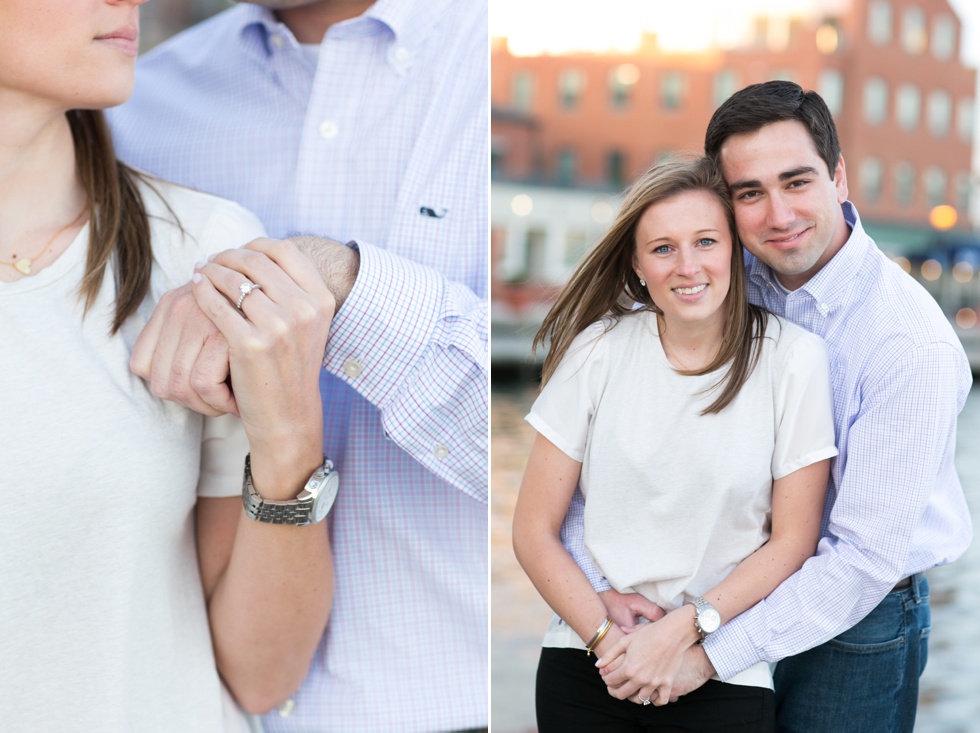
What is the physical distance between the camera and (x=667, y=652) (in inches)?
67.4

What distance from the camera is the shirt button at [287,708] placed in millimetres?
2014

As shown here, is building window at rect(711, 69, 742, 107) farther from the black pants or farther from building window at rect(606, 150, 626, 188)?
the black pants

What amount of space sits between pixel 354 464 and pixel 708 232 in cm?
77

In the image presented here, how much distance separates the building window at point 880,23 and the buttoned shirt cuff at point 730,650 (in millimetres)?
36318

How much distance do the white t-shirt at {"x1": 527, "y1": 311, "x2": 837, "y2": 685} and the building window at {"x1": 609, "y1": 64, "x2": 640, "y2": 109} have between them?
3584cm

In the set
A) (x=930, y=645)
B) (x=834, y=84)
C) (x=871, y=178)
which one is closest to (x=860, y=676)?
(x=930, y=645)

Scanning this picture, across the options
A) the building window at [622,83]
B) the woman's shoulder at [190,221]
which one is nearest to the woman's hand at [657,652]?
the woman's shoulder at [190,221]

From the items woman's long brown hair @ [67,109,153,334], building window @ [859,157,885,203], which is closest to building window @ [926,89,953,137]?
building window @ [859,157,885,203]

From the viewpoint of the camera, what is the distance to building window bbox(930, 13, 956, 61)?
3281 centimetres

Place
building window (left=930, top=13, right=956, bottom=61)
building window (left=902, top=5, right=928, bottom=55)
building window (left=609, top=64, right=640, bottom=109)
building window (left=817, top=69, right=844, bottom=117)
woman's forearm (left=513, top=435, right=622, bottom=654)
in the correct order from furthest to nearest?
building window (left=609, top=64, right=640, bottom=109) → building window (left=817, top=69, right=844, bottom=117) → building window (left=902, top=5, right=928, bottom=55) → building window (left=930, top=13, right=956, bottom=61) → woman's forearm (left=513, top=435, right=622, bottom=654)

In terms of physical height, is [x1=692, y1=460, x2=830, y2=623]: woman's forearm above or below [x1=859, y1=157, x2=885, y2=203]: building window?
below

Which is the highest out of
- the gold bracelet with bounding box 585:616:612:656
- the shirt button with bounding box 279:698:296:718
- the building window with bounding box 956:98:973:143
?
the building window with bounding box 956:98:973:143

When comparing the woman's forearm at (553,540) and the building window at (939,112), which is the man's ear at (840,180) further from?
the building window at (939,112)

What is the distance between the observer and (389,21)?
1.99m
